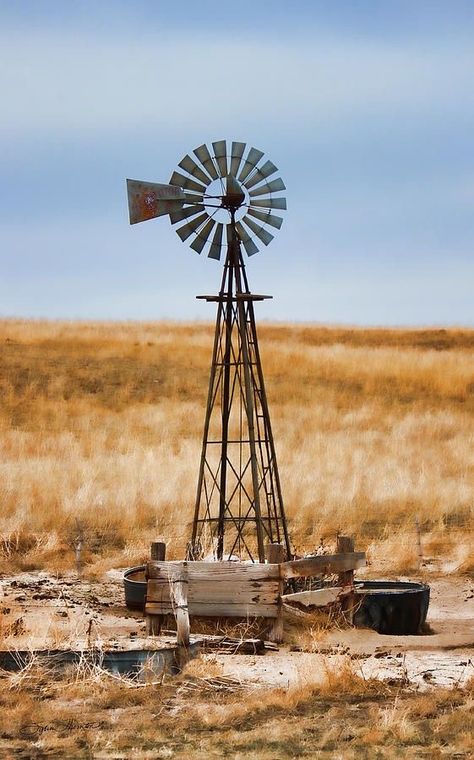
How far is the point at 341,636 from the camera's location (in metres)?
10.4

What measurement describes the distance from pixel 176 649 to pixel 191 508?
883 cm

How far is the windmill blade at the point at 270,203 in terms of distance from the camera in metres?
11.7

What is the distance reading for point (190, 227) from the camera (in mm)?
11562

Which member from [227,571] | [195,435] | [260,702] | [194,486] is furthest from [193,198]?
[195,435]

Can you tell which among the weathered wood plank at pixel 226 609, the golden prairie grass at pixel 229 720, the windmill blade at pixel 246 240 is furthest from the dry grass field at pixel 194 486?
the windmill blade at pixel 246 240

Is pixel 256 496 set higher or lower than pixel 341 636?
higher

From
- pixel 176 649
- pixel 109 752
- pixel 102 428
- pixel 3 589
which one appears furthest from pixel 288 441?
pixel 109 752

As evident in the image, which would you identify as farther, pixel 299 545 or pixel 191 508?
pixel 191 508

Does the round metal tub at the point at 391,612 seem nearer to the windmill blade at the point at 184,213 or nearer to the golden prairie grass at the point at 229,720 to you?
the golden prairie grass at the point at 229,720

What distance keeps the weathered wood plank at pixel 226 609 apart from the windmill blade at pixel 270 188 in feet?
13.2

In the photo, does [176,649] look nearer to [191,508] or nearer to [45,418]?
[191,508]

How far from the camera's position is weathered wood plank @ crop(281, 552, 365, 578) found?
9.95m

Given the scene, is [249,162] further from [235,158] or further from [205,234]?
[205,234]

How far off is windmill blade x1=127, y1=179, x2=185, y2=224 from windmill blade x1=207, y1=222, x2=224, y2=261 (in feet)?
1.54
